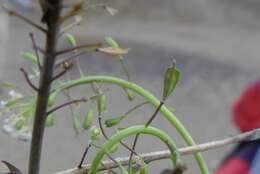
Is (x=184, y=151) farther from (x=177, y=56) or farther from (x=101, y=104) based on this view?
(x=177, y=56)

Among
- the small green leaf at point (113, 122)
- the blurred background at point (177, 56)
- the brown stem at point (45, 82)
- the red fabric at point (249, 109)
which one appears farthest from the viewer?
the blurred background at point (177, 56)

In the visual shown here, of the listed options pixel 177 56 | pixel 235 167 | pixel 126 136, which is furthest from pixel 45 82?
pixel 177 56

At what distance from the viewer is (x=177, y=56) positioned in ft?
17.6

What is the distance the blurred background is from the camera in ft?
13.1

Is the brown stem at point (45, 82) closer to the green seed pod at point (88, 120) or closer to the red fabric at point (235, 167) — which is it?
the green seed pod at point (88, 120)

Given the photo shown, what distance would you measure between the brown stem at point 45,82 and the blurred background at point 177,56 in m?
2.99

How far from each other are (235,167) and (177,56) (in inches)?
143

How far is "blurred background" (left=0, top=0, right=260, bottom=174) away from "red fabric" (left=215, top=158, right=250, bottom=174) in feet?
5.21

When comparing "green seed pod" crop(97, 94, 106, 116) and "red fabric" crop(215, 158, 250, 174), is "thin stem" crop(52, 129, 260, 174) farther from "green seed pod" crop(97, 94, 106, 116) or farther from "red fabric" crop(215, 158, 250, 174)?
"red fabric" crop(215, 158, 250, 174)

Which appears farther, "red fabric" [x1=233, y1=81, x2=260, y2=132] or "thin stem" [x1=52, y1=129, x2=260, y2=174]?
"red fabric" [x1=233, y1=81, x2=260, y2=132]

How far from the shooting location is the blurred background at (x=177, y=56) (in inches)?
157

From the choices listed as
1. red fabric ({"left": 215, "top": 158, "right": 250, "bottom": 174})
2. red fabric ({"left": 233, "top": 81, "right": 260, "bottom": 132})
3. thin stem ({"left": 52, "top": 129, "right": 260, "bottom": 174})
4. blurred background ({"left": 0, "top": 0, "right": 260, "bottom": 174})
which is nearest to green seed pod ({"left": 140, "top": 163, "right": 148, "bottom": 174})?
thin stem ({"left": 52, "top": 129, "right": 260, "bottom": 174})

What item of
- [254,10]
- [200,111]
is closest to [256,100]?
[200,111]

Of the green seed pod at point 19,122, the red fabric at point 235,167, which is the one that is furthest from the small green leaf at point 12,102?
the red fabric at point 235,167
